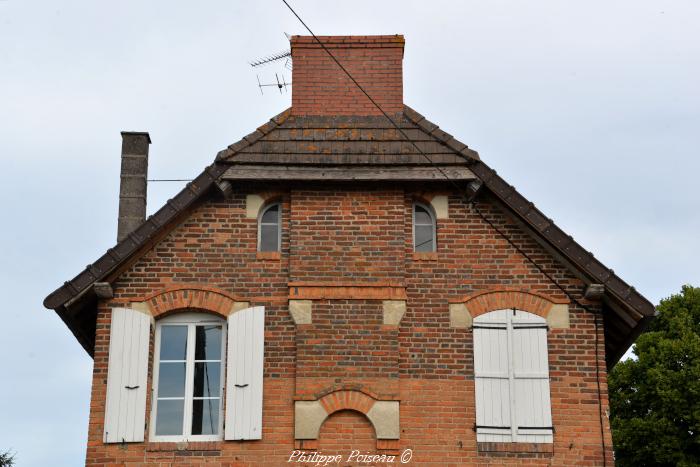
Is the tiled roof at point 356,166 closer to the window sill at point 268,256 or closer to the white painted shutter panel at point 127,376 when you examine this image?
the white painted shutter panel at point 127,376

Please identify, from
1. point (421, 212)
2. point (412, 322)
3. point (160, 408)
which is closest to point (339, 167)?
point (421, 212)

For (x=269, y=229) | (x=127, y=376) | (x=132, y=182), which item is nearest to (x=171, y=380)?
(x=127, y=376)

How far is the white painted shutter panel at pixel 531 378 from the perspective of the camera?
42.0 feet

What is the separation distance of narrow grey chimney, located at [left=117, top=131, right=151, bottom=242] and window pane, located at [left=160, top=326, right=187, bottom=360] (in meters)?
2.53

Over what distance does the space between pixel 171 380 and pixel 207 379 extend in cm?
45

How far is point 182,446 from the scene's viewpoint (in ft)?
41.6

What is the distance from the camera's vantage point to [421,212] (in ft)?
46.3

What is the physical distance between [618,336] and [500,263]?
193 centimetres

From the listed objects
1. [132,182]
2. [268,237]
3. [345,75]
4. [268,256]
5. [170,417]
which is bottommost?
[170,417]

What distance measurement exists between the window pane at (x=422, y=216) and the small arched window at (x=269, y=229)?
1.85 meters

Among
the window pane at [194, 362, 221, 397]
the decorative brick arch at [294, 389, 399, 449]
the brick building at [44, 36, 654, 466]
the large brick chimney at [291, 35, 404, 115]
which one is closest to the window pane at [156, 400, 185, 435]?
the brick building at [44, 36, 654, 466]

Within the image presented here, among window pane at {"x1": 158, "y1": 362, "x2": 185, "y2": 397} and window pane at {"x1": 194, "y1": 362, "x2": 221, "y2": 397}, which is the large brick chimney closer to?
window pane at {"x1": 194, "y1": 362, "x2": 221, "y2": 397}

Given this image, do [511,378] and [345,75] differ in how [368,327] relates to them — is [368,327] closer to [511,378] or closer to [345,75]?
[511,378]

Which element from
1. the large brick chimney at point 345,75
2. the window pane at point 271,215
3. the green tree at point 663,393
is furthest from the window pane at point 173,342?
the green tree at point 663,393
